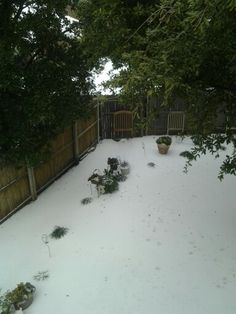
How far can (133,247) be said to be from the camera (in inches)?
271

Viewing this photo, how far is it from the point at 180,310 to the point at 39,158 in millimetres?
4432

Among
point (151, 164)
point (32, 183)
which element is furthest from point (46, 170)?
point (151, 164)

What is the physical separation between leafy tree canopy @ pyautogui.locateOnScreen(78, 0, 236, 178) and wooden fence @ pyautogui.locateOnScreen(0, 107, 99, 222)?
3.94 meters

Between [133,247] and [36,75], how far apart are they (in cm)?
430

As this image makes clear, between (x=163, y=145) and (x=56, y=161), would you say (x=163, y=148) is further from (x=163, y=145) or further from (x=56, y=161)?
(x=56, y=161)

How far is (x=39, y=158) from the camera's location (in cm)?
742

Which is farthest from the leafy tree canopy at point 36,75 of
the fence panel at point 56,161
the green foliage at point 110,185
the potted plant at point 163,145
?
the potted plant at point 163,145

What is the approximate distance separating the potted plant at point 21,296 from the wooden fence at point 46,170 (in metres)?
2.41

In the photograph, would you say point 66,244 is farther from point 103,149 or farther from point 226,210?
point 103,149

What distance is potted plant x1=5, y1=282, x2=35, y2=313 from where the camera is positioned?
5414 mm

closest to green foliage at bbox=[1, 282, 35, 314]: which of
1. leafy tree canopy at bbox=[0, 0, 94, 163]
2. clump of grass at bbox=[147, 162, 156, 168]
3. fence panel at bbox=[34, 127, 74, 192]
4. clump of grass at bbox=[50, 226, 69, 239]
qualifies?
clump of grass at bbox=[50, 226, 69, 239]

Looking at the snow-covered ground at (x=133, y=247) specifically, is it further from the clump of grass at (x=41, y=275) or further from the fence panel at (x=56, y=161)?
the fence panel at (x=56, y=161)

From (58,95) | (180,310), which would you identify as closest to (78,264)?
(180,310)

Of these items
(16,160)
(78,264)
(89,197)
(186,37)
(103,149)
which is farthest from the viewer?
(103,149)
